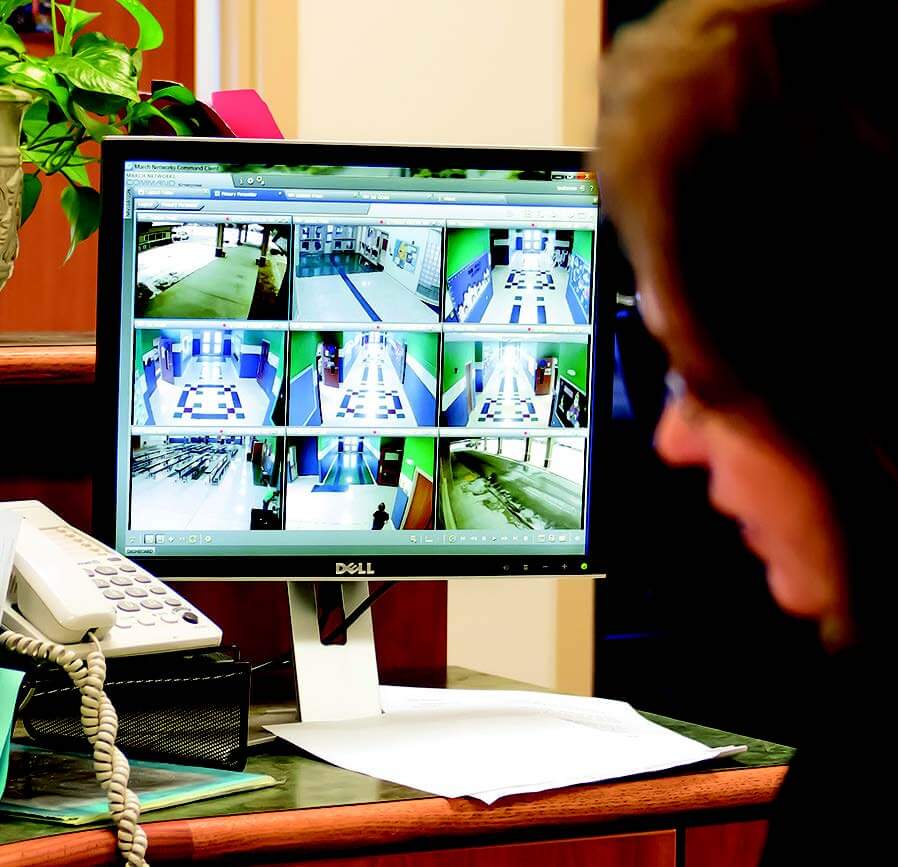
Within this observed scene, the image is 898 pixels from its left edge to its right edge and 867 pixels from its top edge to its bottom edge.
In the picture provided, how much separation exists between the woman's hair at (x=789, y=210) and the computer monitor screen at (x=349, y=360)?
0.76 metres

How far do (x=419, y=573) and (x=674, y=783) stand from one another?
280mm

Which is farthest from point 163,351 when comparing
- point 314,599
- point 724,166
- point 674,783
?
point 724,166

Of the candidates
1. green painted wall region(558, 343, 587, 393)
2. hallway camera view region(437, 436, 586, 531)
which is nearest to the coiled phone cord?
hallway camera view region(437, 436, 586, 531)

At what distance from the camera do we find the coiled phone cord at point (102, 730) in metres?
0.91

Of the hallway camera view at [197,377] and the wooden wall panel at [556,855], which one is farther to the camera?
the hallway camera view at [197,377]

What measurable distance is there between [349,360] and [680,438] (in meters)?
0.72

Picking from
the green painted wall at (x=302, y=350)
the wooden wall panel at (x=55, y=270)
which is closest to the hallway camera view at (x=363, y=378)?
the green painted wall at (x=302, y=350)

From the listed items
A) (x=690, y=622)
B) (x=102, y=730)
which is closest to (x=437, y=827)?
(x=102, y=730)

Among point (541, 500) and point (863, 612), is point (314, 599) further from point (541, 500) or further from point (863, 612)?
Result: point (863, 612)

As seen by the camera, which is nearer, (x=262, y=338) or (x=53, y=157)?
(x=262, y=338)

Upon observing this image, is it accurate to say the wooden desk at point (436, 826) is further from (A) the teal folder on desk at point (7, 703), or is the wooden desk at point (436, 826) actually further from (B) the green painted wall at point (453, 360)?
(B) the green painted wall at point (453, 360)

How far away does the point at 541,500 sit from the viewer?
4.09 ft

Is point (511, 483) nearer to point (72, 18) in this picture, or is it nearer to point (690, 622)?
point (72, 18)

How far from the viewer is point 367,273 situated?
4.00 ft
